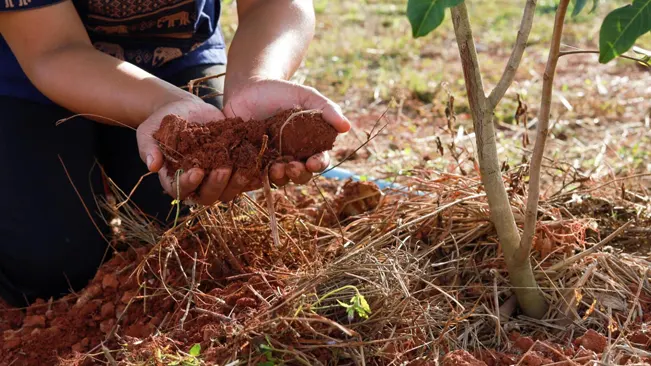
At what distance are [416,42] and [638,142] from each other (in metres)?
1.87

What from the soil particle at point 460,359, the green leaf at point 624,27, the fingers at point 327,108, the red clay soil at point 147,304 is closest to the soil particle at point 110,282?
the red clay soil at point 147,304

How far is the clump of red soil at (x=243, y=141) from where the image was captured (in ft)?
5.13

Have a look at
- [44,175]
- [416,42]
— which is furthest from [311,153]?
[416,42]

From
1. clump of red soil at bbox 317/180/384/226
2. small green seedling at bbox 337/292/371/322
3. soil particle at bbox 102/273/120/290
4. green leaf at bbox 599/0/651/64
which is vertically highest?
green leaf at bbox 599/0/651/64

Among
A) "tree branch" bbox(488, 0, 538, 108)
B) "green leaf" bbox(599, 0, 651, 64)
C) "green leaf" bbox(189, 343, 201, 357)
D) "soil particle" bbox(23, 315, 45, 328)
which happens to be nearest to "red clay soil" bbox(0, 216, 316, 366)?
"soil particle" bbox(23, 315, 45, 328)

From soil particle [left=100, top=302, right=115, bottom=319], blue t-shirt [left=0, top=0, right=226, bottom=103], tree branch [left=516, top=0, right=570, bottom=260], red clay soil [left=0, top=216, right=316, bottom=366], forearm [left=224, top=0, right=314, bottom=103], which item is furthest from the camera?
blue t-shirt [left=0, top=0, right=226, bottom=103]

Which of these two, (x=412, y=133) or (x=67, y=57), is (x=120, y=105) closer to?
(x=67, y=57)

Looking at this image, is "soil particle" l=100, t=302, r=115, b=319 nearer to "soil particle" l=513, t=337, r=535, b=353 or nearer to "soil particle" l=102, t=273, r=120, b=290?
"soil particle" l=102, t=273, r=120, b=290

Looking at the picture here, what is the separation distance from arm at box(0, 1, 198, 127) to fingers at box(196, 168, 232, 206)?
28 centimetres

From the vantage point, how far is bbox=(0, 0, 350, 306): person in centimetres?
175

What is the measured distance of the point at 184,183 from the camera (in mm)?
1558

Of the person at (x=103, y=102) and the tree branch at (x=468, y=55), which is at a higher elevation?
the tree branch at (x=468, y=55)

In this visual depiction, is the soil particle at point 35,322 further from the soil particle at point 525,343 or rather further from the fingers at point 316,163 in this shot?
the soil particle at point 525,343

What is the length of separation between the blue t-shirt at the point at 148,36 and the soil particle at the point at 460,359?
130 cm
